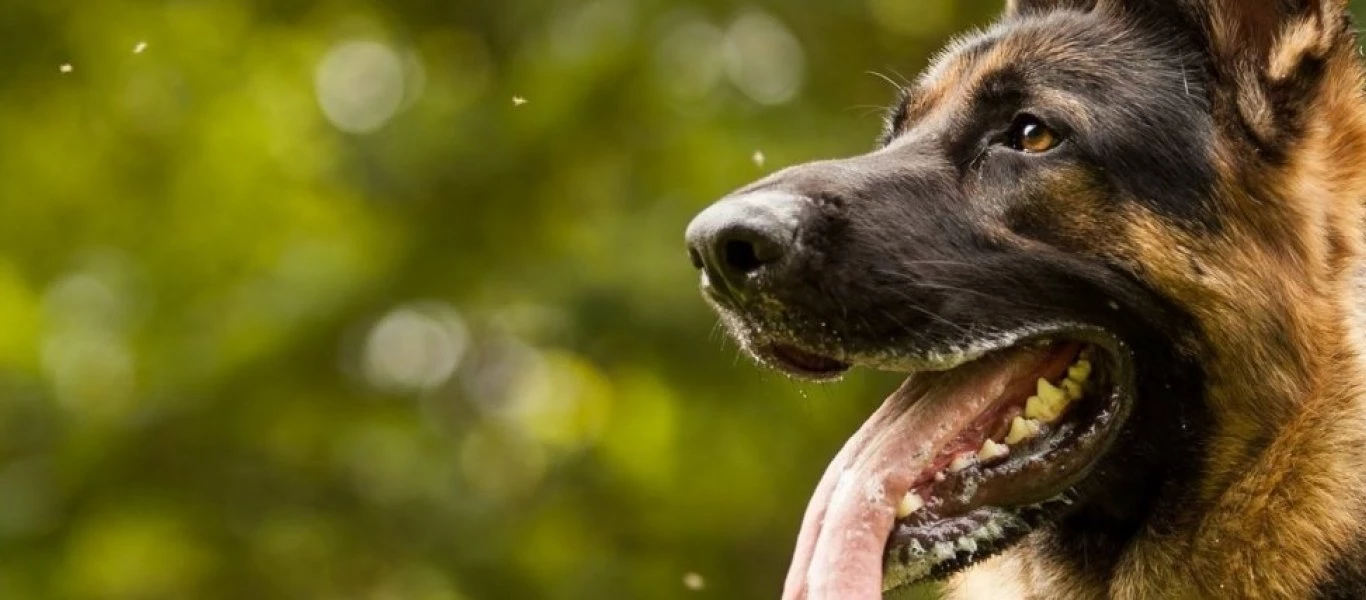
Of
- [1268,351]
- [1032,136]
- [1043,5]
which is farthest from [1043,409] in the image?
[1043,5]

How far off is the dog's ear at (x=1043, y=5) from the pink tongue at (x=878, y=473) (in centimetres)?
101

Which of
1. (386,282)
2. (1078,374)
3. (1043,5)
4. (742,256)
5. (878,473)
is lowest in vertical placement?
(386,282)

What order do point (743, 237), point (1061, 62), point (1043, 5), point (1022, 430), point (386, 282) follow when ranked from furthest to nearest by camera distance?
1. point (386, 282)
2. point (1043, 5)
3. point (1061, 62)
4. point (1022, 430)
5. point (743, 237)

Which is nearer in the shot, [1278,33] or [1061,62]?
[1278,33]

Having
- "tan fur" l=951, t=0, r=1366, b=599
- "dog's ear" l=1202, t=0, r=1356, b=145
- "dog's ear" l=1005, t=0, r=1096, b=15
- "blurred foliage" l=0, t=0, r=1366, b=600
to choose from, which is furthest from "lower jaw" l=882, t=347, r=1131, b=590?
"blurred foliage" l=0, t=0, r=1366, b=600

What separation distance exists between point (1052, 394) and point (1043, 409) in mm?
49

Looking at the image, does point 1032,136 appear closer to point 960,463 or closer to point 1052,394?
point 1052,394

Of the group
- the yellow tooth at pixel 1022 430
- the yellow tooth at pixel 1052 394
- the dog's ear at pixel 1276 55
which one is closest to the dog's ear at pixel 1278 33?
the dog's ear at pixel 1276 55

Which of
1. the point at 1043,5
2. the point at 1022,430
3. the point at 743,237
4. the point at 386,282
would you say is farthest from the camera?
the point at 386,282

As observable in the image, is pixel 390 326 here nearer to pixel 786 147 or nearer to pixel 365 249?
pixel 365 249

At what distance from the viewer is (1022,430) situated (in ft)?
14.3

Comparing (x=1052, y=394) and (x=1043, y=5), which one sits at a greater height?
(x=1043, y=5)

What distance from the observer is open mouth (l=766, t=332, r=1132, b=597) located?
4.23 m

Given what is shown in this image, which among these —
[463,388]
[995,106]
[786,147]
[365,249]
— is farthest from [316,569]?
[995,106]
